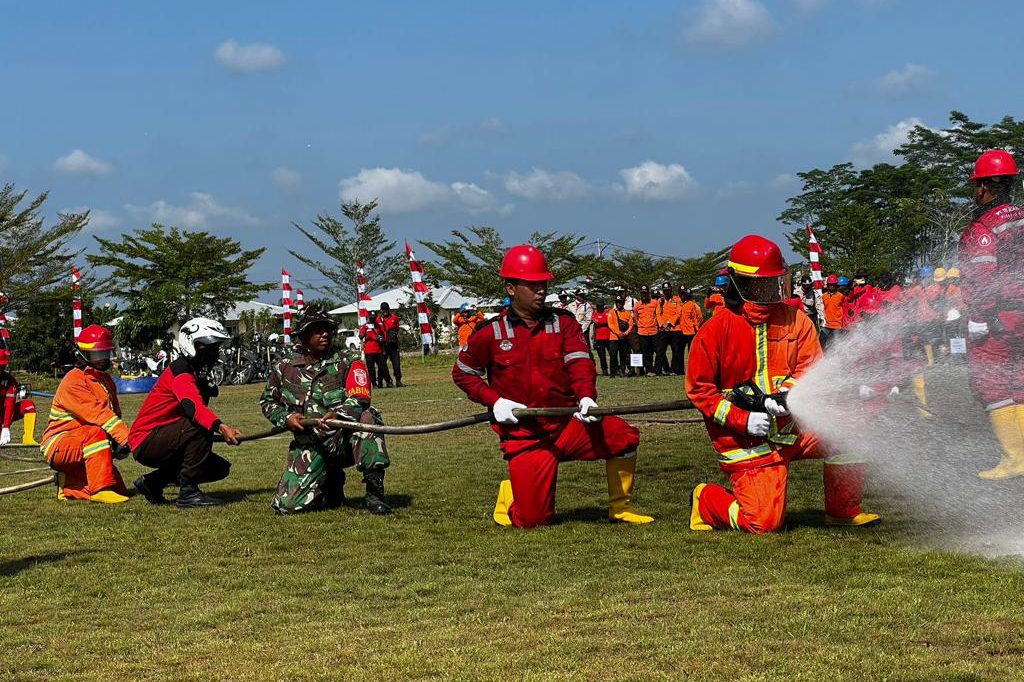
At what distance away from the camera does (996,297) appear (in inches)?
322

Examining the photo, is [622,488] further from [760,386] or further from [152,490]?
[152,490]

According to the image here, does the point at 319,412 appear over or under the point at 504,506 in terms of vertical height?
over

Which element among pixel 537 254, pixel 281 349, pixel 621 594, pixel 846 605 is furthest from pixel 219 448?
pixel 281 349

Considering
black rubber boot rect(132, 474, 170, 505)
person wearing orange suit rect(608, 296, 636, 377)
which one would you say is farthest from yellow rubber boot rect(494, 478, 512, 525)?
person wearing orange suit rect(608, 296, 636, 377)

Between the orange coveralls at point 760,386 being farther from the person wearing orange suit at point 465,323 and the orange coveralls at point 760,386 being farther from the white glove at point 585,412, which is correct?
the person wearing orange suit at point 465,323

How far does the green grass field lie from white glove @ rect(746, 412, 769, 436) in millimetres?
652

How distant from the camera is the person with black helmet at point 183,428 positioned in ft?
31.5

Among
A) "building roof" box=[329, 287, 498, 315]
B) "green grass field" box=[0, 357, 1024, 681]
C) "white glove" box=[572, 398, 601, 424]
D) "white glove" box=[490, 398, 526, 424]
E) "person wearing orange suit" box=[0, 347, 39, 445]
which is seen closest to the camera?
"green grass field" box=[0, 357, 1024, 681]

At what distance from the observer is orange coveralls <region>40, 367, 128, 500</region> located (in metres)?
10.2

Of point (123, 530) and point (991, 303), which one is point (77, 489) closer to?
point (123, 530)

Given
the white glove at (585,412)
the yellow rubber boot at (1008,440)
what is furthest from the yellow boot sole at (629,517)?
the yellow rubber boot at (1008,440)

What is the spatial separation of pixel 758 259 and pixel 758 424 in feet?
3.21

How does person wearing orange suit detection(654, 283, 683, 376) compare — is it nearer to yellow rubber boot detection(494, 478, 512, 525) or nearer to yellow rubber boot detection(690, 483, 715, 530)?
yellow rubber boot detection(494, 478, 512, 525)

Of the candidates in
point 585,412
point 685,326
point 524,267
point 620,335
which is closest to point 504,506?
point 585,412
